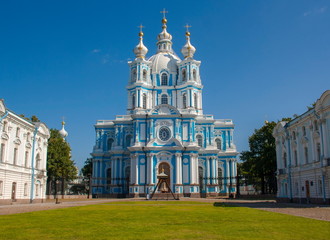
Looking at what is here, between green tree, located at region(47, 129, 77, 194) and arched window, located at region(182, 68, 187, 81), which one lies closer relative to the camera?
green tree, located at region(47, 129, 77, 194)

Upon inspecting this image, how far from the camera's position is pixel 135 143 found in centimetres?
5369

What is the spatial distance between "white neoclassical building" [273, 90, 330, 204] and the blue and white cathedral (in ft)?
43.7

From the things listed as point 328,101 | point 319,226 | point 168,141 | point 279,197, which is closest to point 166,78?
point 168,141

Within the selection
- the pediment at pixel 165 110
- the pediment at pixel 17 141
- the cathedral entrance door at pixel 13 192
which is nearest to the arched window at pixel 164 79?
the pediment at pixel 165 110

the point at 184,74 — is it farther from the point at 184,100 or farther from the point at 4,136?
the point at 4,136

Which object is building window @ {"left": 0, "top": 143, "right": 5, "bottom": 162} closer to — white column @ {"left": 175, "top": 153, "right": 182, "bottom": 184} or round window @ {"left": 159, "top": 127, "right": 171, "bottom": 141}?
white column @ {"left": 175, "top": 153, "right": 182, "bottom": 184}

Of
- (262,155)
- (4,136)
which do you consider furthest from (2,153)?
(262,155)

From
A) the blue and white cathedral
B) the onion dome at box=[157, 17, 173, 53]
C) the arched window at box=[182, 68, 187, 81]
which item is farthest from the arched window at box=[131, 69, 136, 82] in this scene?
the onion dome at box=[157, 17, 173, 53]

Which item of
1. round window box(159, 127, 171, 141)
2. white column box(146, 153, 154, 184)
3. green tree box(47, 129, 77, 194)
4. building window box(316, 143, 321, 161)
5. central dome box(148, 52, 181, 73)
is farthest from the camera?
central dome box(148, 52, 181, 73)

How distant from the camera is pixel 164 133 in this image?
179 feet

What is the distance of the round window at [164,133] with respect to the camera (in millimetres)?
54250

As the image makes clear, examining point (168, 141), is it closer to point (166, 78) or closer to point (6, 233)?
point (166, 78)

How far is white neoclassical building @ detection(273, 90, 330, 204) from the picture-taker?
92.3ft

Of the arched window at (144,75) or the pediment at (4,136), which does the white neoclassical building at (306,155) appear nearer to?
the pediment at (4,136)
